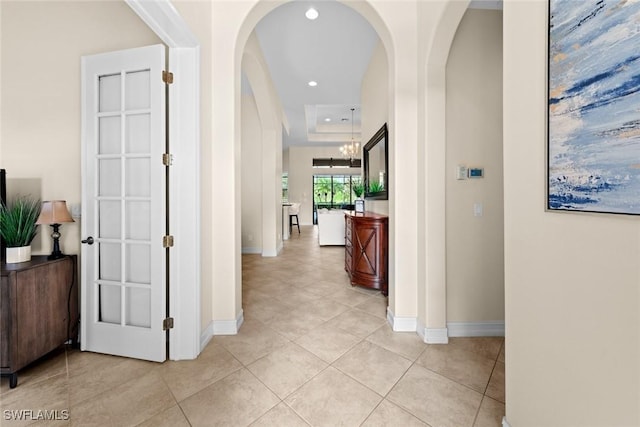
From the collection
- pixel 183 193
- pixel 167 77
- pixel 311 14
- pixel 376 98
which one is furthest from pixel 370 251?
pixel 311 14

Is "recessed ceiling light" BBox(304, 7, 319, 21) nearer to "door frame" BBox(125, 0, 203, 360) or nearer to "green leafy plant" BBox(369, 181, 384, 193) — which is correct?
"door frame" BBox(125, 0, 203, 360)

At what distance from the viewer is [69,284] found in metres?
2.14

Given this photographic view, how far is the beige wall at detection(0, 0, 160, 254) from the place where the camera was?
7.35ft

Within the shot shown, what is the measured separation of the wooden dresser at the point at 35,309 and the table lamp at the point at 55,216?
115mm

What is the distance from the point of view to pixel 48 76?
7.39 feet

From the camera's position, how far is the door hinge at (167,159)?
198 centimetres

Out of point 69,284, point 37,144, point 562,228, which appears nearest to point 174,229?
point 69,284

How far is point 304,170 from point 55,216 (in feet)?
29.7

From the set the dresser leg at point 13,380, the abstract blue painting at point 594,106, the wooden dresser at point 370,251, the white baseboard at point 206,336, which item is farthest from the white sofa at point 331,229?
the abstract blue painting at point 594,106

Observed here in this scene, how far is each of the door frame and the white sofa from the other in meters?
4.72

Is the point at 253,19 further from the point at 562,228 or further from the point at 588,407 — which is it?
the point at 588,407

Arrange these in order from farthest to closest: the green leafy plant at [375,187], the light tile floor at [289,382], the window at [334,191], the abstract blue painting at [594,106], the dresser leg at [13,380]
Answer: the window at [334,191] < the green leafy plant at [375,187] < the dresser leg at [13,380] < the light tile floor at [289,382] < the abstract blue painting at [594,106]

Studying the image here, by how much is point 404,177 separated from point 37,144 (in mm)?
3217

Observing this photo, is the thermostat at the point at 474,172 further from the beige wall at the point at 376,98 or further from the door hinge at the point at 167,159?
the door hinge at the point at 167,159
